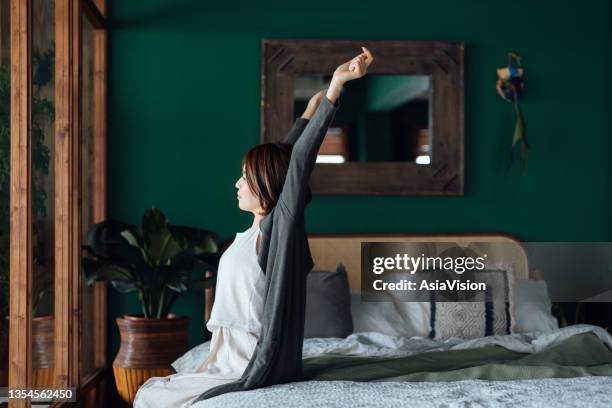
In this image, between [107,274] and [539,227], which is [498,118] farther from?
[107,274]

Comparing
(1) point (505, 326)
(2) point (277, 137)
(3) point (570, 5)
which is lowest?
(1) point (505, 326)

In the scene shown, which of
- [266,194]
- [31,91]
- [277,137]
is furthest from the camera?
[277,137]

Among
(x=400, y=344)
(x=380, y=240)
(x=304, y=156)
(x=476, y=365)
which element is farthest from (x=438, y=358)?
(x=380, y=240)

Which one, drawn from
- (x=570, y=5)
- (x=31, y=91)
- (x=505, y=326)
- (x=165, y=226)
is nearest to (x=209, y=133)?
(x=165, y=226)

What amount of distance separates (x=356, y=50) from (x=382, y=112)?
1.31ft

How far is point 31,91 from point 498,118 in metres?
2.79

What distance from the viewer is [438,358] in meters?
2.98

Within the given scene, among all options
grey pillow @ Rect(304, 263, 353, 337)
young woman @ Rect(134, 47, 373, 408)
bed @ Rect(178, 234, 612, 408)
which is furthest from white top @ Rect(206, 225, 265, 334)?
grey pillow @ Rect(304, 263, 353, 337)

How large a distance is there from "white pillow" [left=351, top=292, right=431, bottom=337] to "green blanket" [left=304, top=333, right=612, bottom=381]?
0.60 metres

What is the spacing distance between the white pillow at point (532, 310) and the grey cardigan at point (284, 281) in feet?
6.40

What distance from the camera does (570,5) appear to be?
15.4ft

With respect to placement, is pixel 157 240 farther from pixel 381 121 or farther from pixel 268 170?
pixel 268 170

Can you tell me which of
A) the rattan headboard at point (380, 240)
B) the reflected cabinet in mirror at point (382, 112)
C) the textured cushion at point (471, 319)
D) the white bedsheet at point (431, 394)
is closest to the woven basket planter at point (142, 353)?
the rattan headboard at point (380, 240)

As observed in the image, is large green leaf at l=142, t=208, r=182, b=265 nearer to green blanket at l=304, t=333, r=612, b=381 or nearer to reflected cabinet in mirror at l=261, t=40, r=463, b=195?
reflected cabinet in mirror at l=261, t=40, r=463, b=195
